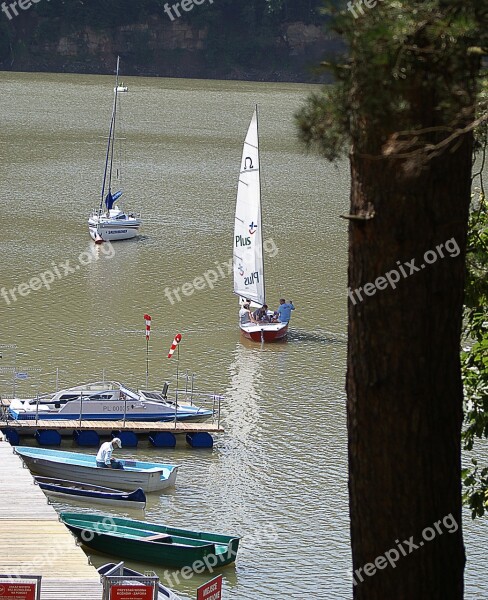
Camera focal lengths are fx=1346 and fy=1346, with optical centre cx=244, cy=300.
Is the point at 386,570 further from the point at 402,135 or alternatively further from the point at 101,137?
the point at 101,137

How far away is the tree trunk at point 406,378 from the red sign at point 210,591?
5871 millimetres

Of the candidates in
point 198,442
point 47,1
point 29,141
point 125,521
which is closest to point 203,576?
point 125,521

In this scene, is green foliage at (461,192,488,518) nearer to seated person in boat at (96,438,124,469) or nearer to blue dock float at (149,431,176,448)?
seated person in boat at (96,438,124,469)

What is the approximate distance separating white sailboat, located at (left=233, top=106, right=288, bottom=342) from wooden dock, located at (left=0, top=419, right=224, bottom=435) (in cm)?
762

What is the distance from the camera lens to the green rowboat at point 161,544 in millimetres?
13648

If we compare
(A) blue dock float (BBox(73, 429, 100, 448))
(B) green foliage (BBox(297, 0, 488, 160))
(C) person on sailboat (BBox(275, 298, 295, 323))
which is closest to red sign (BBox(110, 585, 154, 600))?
(B) green foliage (BBox(297, 0, 488, 160))

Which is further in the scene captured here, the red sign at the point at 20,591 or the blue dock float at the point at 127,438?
the blue dock float at the point at 127,438

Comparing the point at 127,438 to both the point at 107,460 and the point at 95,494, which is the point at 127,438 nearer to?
the point at 107,460

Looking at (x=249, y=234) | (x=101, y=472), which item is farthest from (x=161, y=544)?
(x=249, y=234)

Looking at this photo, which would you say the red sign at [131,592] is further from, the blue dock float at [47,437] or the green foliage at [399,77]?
the blue dock float at [47,437]

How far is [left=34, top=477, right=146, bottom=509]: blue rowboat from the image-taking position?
51.8 feet

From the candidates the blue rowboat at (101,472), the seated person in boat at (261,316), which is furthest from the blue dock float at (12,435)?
the seated person in boat at (261,316)

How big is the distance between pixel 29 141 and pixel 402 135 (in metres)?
49.8

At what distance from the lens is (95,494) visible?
15.9 meters
